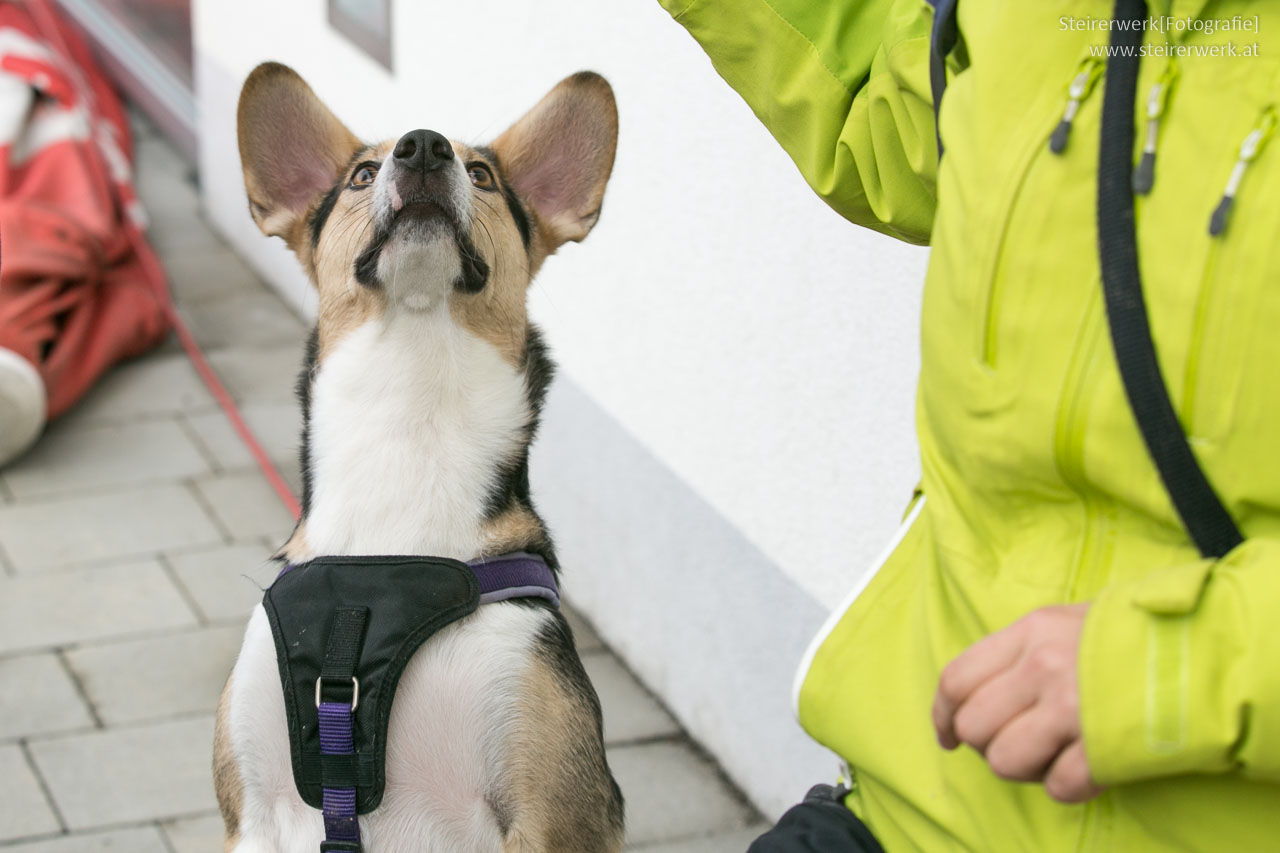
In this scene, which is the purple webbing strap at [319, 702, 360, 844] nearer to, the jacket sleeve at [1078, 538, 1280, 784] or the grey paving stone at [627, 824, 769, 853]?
the jacket sleeve at [1078, 538, 1280, 784]

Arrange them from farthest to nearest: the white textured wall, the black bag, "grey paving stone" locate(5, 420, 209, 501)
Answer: "grey paving stone" locate(5, 420, 209, 501) → the white textured wall → the black bag

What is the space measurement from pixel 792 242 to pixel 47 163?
173 inches

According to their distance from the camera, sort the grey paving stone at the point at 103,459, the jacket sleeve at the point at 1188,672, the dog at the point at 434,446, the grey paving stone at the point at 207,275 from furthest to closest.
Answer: the grey paving stone at the point at 207,275, the grey paving stone at the point at 103,459, the dog at the point at 434,446, the jacket sleeve at the point at 1188,672

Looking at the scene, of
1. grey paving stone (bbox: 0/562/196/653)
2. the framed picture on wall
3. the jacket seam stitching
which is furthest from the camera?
the framed picture on wall

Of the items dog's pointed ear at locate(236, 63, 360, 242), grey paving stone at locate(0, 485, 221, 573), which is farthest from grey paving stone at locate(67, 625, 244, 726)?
dog's pointed ear at locate(236, 63, 360, 242)

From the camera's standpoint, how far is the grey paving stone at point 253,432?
18.1 ft

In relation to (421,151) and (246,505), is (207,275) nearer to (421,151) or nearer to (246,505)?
(246,505)

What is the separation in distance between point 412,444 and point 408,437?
0.7 inches

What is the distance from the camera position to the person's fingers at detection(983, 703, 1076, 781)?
3.76ft

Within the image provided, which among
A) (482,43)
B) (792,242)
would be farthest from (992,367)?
(482,43)

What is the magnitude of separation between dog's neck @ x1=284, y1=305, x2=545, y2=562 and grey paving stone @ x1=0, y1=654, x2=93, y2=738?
6.48 ft

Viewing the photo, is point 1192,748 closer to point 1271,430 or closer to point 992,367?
point 1271,430

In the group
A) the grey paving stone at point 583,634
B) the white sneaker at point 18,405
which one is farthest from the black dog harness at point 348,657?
the white sneaker at point 18,405

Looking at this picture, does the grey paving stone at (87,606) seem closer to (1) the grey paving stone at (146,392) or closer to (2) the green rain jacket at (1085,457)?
(1) the grey paving stone at (146,392)
